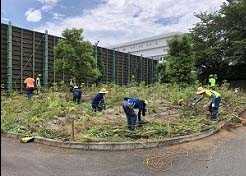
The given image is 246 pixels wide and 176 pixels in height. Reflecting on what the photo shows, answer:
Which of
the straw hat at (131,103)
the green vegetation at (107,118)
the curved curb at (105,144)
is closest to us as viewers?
the curved curb at (105,144)

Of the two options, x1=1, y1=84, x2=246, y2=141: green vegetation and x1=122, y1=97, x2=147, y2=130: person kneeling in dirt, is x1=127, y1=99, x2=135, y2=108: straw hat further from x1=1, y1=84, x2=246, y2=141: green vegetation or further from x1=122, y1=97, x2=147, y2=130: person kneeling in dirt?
x1=1, y1=84, x2=246, y2=141: green vegetation

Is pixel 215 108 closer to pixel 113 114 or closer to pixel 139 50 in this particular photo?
pixel 113 114

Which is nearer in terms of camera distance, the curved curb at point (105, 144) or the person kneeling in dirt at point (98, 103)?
the curved curb at point (105, 144)

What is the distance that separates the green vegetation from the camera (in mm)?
12828

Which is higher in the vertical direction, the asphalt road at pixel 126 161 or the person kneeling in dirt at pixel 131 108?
the person kneeling in dirt at pixel 131 108

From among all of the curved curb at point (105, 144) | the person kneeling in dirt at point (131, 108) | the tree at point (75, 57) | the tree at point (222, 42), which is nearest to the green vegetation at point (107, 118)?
the person kneeling in dirt at point (131, 108)

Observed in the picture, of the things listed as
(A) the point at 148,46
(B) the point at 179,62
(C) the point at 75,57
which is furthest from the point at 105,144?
(A) the point at 148,46

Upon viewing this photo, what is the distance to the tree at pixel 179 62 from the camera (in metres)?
29.6

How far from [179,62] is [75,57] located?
799 cm

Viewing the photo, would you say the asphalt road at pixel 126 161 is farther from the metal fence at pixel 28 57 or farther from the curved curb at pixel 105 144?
the metal fence at pixel 28 57

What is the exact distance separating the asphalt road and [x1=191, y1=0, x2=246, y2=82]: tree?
24.7 m

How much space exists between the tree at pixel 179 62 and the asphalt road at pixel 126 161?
1714 cm

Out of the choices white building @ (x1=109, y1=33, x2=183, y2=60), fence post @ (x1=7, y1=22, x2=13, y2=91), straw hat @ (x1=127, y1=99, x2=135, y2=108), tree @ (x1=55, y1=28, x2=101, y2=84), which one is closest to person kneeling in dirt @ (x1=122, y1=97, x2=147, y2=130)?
straw hat @ (x1=127, y1=99, x2=135, y2=108)

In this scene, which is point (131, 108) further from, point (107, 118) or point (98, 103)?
point (98, 103)
